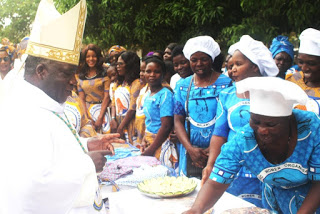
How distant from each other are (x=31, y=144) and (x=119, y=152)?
238 centimetres

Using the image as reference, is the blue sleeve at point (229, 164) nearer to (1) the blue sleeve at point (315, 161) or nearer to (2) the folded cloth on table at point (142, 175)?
(1) the blue sleeve at point (315, 161)

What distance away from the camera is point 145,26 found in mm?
9328

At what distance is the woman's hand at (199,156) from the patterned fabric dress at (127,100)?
207cm

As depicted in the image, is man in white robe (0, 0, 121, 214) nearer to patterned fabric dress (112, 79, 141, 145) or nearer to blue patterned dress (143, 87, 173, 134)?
blue patterned dress (143, 87, 173, 134)

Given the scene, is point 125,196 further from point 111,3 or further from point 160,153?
point 111,3

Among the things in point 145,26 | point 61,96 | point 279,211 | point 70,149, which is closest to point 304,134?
point 279,211

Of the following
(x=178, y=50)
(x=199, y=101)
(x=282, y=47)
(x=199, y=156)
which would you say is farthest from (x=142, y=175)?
(x=282, y=47)

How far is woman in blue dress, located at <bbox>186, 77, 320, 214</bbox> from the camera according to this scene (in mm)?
1804

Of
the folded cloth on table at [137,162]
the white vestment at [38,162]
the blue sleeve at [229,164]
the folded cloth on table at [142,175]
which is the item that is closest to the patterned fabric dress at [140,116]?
the folded cloth on table at [137,162]

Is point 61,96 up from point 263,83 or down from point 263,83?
down

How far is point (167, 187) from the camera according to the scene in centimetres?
251

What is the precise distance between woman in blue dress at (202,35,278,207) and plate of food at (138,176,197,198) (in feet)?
0.71

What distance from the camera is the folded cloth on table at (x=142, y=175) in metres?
2.88

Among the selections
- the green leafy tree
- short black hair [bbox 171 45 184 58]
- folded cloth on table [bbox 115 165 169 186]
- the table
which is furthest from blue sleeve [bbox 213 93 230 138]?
the green leafy tree
